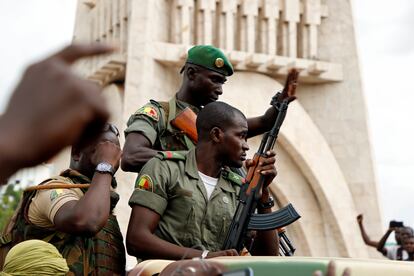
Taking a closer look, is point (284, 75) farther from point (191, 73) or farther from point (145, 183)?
point (145, 183)

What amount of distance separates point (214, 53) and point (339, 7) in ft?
40.5

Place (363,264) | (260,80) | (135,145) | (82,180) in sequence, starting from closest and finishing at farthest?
(363,264) < (82,180) < (135,145) < (260,80)

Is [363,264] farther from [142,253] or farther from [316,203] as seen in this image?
[316,203]

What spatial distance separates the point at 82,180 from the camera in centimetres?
414

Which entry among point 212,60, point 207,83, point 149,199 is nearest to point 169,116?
point 207,83

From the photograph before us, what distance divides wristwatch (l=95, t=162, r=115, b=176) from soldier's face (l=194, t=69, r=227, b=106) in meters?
1.14

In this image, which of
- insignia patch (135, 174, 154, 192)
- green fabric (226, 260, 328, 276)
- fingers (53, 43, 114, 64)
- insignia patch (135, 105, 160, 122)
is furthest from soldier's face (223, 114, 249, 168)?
fingers (53, 43, 114, 64)

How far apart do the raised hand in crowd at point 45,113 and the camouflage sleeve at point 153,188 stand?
2557mm

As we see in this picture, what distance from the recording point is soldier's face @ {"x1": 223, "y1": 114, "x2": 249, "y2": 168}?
4168 mm

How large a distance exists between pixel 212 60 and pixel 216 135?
0.69m

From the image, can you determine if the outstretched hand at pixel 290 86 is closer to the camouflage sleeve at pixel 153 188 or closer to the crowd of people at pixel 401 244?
the camouflage sleeve at pixel 153 188

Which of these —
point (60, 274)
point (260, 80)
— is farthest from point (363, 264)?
point (260, 80)

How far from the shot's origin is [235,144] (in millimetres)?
4172

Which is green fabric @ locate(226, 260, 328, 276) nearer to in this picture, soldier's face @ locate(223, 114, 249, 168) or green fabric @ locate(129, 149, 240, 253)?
green fabric @ locate(129, 149, 240, 253)
